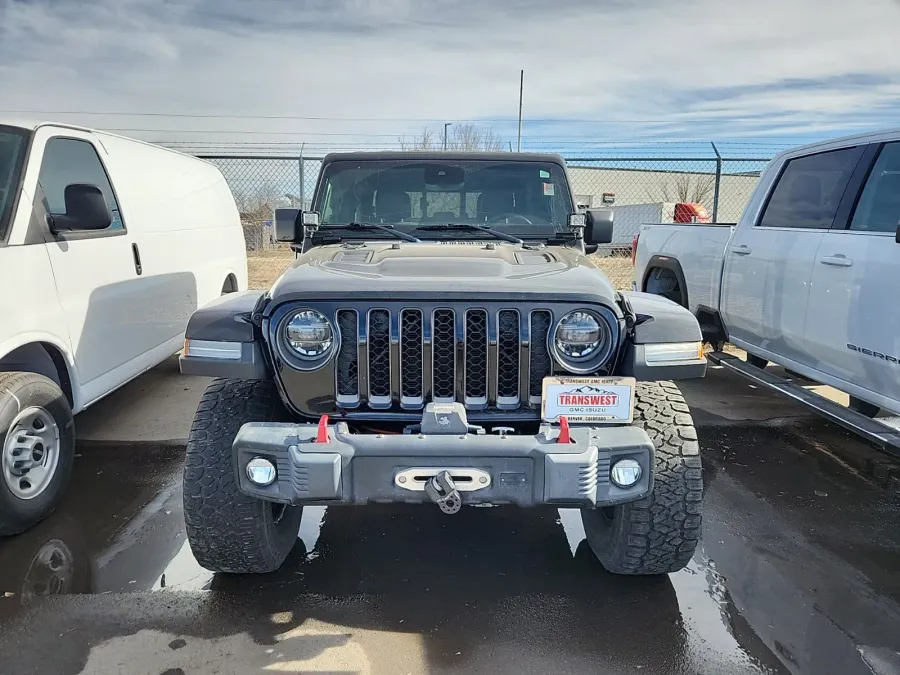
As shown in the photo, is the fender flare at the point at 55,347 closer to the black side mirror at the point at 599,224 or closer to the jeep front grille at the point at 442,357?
the jeep front grille at the point at 442,357

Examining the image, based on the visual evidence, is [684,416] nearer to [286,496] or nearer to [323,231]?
[286,496]

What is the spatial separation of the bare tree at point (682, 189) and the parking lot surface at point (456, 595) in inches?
1040

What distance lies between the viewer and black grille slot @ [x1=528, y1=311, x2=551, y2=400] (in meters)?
2.82

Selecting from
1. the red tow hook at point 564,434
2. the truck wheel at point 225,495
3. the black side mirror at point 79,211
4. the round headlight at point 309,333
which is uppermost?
the black side mirror at point 79,211

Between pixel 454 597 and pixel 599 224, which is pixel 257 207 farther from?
pixel 454 597

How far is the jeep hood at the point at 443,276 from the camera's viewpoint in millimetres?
2748

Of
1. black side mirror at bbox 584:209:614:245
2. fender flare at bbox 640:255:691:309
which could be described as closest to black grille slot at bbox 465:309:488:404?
black side mirror at bbox 584:209:614:245

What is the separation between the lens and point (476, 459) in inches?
98.3

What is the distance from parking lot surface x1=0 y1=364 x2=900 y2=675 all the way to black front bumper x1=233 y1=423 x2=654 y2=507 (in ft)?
2.03

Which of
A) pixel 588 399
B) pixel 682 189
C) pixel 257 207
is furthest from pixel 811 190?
pixel 682 189

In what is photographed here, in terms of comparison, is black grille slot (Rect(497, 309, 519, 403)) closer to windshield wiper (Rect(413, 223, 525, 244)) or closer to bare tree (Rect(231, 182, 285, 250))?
windshield wiper (Rect(413, 223, 525, 244))

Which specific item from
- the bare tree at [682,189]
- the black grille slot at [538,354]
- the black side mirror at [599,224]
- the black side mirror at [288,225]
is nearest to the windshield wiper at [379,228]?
the black side mirror at [288,225]

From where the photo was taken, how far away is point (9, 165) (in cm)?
379

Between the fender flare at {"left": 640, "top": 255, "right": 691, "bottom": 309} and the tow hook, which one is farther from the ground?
the fender flare at {"left": 640, "top": 255, "right": 691, "bottom": 309}
